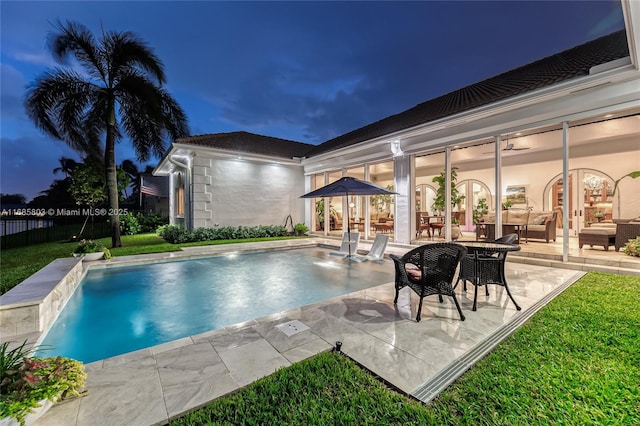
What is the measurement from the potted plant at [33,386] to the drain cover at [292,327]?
1.93m

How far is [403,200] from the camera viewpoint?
34.6ft

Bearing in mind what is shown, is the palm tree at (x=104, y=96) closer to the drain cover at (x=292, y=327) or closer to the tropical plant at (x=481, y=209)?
the drain cover at (x=292, y=327)

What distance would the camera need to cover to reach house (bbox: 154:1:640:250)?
6.55 meters

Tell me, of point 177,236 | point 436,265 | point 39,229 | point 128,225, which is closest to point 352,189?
point 436,265

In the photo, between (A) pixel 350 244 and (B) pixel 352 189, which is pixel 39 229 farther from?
(B) pixel 352 189

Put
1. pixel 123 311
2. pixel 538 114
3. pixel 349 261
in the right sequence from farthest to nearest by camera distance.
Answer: pixel 349 261, pixel 538 114, pixel 123 311

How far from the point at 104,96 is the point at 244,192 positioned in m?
6.41

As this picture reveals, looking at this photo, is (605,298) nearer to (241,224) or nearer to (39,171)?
(241,224)

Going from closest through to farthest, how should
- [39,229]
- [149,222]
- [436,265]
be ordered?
[436,265], [39,229], [149,222]

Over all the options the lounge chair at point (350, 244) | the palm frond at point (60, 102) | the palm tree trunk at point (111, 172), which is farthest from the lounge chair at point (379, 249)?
the palm frond at point (60, 102)

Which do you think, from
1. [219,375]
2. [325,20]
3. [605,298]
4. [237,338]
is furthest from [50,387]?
[325,20]

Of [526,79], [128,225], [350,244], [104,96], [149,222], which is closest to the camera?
[526,79]

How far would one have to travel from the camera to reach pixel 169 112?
1106cm

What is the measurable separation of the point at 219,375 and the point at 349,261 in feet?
20.7
